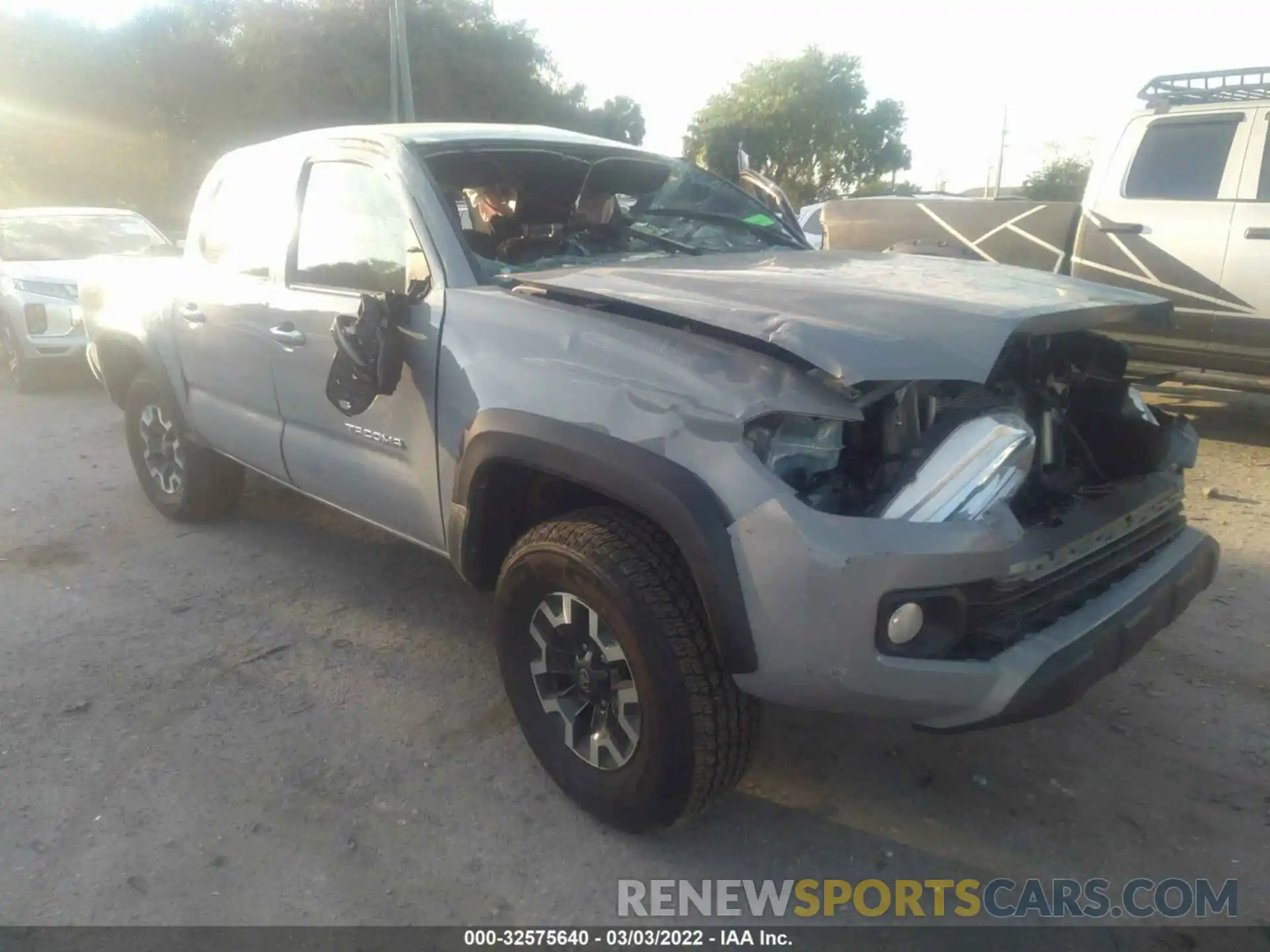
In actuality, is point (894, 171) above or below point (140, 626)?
above

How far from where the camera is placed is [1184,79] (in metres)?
6.72

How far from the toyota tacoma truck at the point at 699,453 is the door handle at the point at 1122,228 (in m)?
3.83

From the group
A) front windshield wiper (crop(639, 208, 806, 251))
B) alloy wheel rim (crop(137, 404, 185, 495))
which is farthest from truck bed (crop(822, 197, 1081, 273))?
alloy wheel rim (crop(137, 404, 185, 495))

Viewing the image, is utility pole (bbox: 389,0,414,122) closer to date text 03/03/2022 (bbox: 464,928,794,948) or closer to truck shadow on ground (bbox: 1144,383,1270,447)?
truck shadow on ground (bbox: 1144,383,1270,447)

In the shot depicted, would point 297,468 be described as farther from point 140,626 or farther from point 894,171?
point 894,171

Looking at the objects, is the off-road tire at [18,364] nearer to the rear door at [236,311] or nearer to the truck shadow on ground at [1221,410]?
the rear door at [236,311]

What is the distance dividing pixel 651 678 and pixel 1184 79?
21.5ft

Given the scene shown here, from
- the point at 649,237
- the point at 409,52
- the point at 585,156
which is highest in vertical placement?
the point at 409,52

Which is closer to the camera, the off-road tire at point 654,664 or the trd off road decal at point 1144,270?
the off-road tire at point 654,664

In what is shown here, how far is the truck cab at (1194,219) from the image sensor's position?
6.02 meters

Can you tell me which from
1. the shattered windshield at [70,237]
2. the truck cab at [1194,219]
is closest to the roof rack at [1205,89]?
the truck cab at [1194,219]

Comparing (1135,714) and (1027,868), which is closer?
(1027,868)

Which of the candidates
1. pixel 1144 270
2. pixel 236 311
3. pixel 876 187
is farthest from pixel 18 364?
pixel 876 187

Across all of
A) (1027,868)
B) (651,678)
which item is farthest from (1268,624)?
(651,678)
